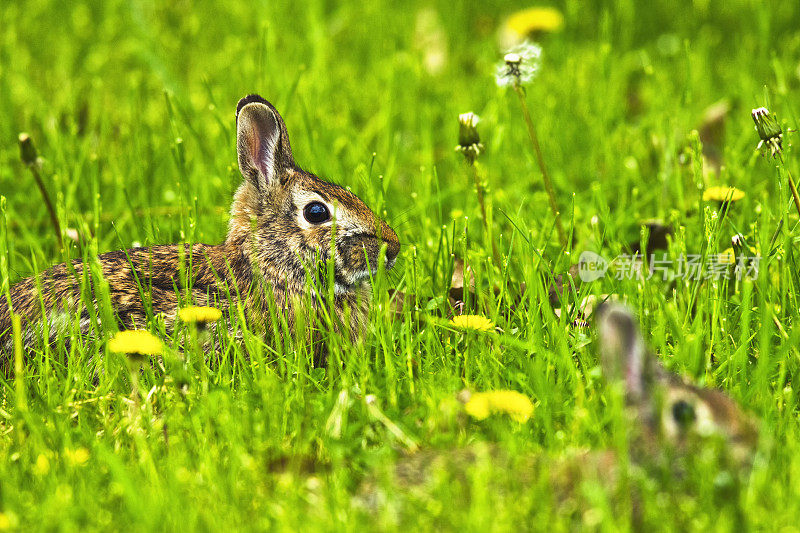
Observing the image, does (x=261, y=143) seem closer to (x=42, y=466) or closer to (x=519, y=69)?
(x=519, y=69)

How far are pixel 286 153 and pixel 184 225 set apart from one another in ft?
2.03

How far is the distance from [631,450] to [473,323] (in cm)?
106

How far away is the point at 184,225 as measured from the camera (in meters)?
4.71

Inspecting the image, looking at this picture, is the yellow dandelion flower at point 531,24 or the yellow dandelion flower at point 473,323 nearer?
the yellow dandelion flower at point 473,323

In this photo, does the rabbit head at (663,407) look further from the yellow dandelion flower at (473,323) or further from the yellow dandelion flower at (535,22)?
the yellow dandelion flower at (535,22)

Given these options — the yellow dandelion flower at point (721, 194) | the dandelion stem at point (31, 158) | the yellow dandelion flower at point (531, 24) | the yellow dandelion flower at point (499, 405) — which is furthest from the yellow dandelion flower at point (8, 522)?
the yellow dandelion flower at point (531, 24)

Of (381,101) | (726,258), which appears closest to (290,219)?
(726,258)

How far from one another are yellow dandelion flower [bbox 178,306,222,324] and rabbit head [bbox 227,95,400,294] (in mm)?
440

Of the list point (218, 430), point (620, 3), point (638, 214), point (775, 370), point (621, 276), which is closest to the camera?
point (218, 430)

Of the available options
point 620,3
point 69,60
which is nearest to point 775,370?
point 620,3

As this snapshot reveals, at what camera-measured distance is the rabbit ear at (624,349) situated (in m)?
2.70

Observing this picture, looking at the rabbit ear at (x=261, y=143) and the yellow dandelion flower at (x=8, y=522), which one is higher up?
the rabbit ear at (x=261, y=143)

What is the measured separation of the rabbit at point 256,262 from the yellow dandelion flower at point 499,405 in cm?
96

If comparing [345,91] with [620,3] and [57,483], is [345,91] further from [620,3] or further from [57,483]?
[57,483]
